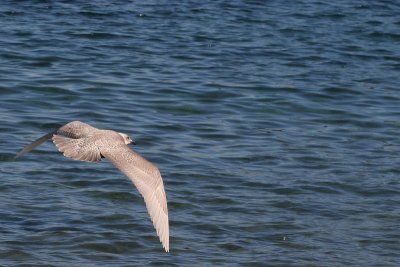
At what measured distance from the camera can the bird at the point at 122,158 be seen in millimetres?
6465

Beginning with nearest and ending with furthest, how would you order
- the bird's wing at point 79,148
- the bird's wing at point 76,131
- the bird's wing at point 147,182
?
the bird's wing at point 147,182, the bird's wing at point 79,148, the bird's wing at point 76,131

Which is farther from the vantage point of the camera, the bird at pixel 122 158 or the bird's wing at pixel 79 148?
the bird's wing at pixel 79 148

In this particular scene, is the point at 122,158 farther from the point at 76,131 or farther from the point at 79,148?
the point at 76,131

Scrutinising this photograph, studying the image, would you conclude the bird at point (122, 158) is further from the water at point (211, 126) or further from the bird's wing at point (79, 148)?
the water at point (211, 126)

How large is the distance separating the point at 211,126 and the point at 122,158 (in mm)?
4261

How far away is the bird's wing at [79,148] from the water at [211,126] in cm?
89

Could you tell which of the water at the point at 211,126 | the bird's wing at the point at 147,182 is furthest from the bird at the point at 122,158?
the water at the point at 211,126

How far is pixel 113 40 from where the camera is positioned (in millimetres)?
14625

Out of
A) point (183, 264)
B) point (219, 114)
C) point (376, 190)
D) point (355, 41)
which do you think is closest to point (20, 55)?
point (219, 114)

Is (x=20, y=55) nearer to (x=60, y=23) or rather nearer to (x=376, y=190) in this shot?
(x=60, y=23)

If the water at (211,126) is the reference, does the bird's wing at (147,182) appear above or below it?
above

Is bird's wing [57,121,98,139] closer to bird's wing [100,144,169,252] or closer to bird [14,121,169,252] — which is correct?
bird [14,121,169,252]

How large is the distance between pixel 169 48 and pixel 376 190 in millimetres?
5654

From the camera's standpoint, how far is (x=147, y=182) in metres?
6.59
